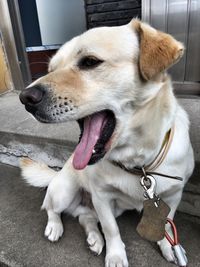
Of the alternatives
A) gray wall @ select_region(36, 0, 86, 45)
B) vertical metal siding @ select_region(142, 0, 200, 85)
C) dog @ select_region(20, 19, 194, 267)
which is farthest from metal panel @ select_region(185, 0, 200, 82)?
gray wall @ select_region(36, 0, 86, 45)

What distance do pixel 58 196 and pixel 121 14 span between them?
1.85m

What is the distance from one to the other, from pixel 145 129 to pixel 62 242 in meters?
0.72

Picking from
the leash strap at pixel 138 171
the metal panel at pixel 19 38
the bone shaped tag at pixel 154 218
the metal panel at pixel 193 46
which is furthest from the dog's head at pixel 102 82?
the metal panel at pixel 19 38

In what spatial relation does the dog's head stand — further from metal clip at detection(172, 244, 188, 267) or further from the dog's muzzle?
metal clip at detection(172, 244, 188, 267)

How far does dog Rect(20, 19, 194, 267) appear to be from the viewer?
891 millimetres

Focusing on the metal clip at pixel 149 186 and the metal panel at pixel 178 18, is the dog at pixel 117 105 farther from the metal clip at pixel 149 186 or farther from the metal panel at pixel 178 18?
the metal panel at pixel 178 18

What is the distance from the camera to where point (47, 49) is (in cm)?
355

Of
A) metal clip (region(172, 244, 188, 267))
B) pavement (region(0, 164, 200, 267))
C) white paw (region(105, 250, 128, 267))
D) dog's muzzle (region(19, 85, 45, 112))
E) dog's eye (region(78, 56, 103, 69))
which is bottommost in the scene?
pavement (region(0, 164, 200, 267))

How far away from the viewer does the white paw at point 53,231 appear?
1.34m

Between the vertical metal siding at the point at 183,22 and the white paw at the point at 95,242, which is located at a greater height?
the vertical metal siding at the point at 183,22

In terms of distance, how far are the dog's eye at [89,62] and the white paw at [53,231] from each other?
0.81 meters

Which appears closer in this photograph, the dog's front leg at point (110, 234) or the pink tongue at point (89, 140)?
the pink tongue at point (89, 140)

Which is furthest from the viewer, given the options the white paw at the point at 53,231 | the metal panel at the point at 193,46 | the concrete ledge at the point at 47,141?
the metal panel at the point at 193,46

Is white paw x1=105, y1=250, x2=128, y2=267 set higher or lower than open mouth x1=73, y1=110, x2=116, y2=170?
lower
